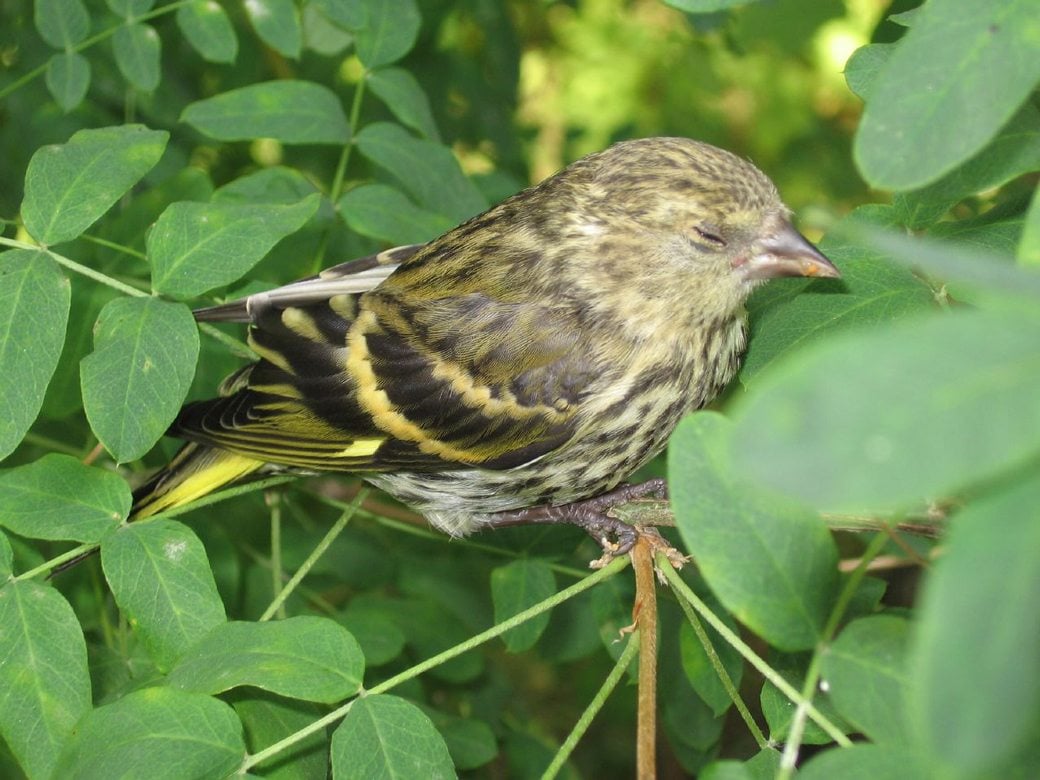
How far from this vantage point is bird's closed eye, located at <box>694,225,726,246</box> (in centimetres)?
222

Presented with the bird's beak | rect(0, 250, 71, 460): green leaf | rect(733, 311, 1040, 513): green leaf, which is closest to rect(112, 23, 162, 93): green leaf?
rect(0, 250, 71, 460): green leaf

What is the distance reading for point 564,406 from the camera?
7.73 ft

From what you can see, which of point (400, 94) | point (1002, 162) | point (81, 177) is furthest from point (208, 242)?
point (1002, 162)

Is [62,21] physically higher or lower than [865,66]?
lower

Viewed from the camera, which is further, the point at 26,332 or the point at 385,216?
the point at 385,216

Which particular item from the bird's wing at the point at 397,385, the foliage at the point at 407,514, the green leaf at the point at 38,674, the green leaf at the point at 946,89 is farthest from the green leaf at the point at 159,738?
the green leaf at the point at 946,89

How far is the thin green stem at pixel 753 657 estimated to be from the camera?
139cm

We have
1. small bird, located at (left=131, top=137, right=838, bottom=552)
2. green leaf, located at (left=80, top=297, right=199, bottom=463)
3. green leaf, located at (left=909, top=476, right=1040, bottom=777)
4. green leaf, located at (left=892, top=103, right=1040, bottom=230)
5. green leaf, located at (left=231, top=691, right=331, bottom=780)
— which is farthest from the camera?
small bird, located at (left=131, top=137, right=838, bottom=552)

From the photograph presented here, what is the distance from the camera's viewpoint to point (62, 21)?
250 centimetres

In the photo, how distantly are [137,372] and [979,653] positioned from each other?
4.98ft

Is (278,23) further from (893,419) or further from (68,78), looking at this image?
(893,419)

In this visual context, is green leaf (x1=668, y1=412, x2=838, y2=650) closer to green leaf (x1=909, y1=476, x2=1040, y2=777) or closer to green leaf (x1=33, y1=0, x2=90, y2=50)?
green leaf (x1=909, y1=476, x2=1040, y2=777)

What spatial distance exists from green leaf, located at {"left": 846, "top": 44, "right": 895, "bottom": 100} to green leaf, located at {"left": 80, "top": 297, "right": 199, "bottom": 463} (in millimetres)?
1094

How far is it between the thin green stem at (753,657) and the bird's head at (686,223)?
0.61m
